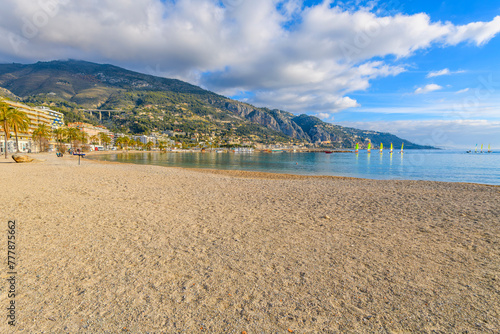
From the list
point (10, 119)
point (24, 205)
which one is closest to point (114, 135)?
point (10, 119)

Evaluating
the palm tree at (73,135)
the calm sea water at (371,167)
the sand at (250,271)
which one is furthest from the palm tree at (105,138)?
the sand at (250,271)

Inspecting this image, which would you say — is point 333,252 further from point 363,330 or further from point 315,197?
point 315,197

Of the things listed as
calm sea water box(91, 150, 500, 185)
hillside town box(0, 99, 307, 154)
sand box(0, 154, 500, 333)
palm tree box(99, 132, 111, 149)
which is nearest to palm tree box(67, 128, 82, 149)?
hillside town box(0, 99, 307, 154)

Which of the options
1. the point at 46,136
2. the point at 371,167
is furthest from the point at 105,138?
the point at 371,167

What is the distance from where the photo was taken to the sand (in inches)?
123

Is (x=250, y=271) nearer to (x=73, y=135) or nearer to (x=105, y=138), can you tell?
(x=73, y=135)

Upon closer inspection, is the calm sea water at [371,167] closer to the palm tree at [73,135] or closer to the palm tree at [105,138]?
the palm tree at [73,135]

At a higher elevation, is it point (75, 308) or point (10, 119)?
point (10, 119)

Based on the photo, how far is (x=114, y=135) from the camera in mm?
162500

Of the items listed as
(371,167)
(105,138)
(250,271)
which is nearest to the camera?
(250,271)

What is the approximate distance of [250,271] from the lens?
4.32 metres

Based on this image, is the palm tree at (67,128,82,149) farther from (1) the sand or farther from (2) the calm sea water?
(1) the sand

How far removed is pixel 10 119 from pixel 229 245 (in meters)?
52.5

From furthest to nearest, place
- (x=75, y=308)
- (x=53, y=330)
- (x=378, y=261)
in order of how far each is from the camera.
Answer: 1. (x=378, y=261)
2. (x=75, y=308)
3. (x=53, y=330)
